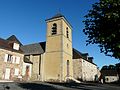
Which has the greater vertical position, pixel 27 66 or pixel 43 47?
pixel 43 47

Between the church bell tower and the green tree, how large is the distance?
62.4 ft

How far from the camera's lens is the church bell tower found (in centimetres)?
3322

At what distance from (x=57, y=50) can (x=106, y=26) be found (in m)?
21.3

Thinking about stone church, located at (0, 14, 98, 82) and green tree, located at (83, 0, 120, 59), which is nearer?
green tree, located at (83, 0, 120, 59)

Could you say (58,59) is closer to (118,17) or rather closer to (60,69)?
(60,69)

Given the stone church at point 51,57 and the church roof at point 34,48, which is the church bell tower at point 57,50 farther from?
the church roof at point 34,48

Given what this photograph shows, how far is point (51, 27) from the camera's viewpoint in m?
36.9

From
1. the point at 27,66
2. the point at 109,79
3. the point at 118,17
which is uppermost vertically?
the point at 118,17

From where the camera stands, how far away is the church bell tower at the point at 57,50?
33.2 m

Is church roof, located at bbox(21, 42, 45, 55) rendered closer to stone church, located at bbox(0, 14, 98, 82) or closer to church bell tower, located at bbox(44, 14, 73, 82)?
stone church, located at bbox(0, 14, 98, 82)

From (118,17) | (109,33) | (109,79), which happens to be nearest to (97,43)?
(109,33)

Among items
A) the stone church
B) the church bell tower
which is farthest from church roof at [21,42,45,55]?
the church bell tower

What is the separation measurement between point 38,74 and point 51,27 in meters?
10.2

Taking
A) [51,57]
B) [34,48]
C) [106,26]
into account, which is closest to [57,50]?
[51,57]
